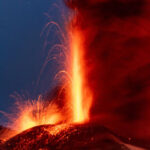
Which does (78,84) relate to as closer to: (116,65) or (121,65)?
(116,65)

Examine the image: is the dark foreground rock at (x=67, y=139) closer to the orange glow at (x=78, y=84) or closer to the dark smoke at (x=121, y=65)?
the dark smoke at (x=121, y=65)

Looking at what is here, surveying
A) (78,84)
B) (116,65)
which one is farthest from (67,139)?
(78,84)

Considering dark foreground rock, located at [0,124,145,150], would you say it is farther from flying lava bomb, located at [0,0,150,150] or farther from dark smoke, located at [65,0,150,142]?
dark smoke, located at [65,0,150,142]

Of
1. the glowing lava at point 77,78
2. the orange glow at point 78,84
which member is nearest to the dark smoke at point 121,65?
the orange glow at point 78,84

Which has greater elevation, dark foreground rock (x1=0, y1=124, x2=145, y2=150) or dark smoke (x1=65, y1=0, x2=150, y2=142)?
dark smoke (x1=65, y1=0, x2=150, y2=142)

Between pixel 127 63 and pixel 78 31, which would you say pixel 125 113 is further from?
pixel 78 31

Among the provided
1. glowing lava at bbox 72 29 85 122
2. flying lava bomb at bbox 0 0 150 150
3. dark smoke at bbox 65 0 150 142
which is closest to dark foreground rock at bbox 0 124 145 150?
flying lava bomb at bbox 0 0 150 150

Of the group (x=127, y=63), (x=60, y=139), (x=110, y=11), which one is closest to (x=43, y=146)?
(x=60, y=139)
